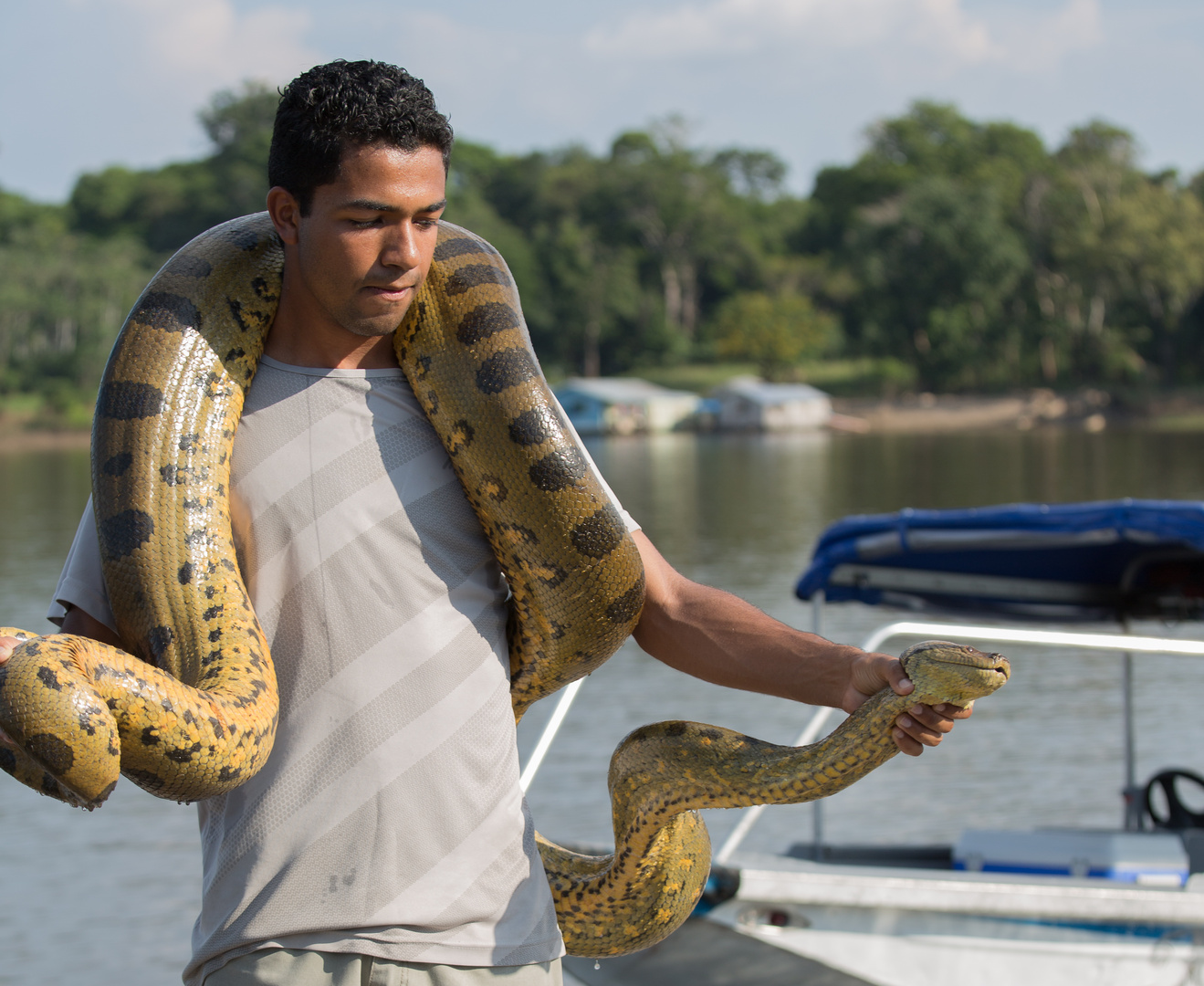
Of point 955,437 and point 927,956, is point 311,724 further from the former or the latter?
point 955,437

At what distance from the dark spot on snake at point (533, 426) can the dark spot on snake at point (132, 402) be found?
22.7 inches

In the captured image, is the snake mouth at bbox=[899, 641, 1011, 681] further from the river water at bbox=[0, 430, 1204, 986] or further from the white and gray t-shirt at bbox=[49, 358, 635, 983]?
the river water at bbox=[0, 430, 1204, 986]

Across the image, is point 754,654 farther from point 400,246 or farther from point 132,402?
point 132,402

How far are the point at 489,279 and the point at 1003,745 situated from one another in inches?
479

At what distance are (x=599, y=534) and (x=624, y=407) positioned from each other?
68.5 metres

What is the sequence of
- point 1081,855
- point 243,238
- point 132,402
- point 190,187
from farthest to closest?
point 190,187 < point 1081,855 < point 243,238 < point 132,402

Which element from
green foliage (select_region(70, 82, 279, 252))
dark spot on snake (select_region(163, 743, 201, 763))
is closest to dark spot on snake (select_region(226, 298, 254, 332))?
dark spot on snake (select_region(163, 743, 201, 763))

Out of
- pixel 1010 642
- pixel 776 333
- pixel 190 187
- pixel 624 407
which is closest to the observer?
pixel 1010 642

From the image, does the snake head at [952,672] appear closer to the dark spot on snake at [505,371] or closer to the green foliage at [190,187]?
the dark spot on snake at [505,371]

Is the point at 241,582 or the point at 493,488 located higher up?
the point at 493,488

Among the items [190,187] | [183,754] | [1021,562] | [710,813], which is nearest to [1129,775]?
[1021,562]

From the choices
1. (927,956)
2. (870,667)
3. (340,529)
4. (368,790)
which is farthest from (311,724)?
(927,956)

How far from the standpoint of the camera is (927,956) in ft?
19.3

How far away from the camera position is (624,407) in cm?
7062
